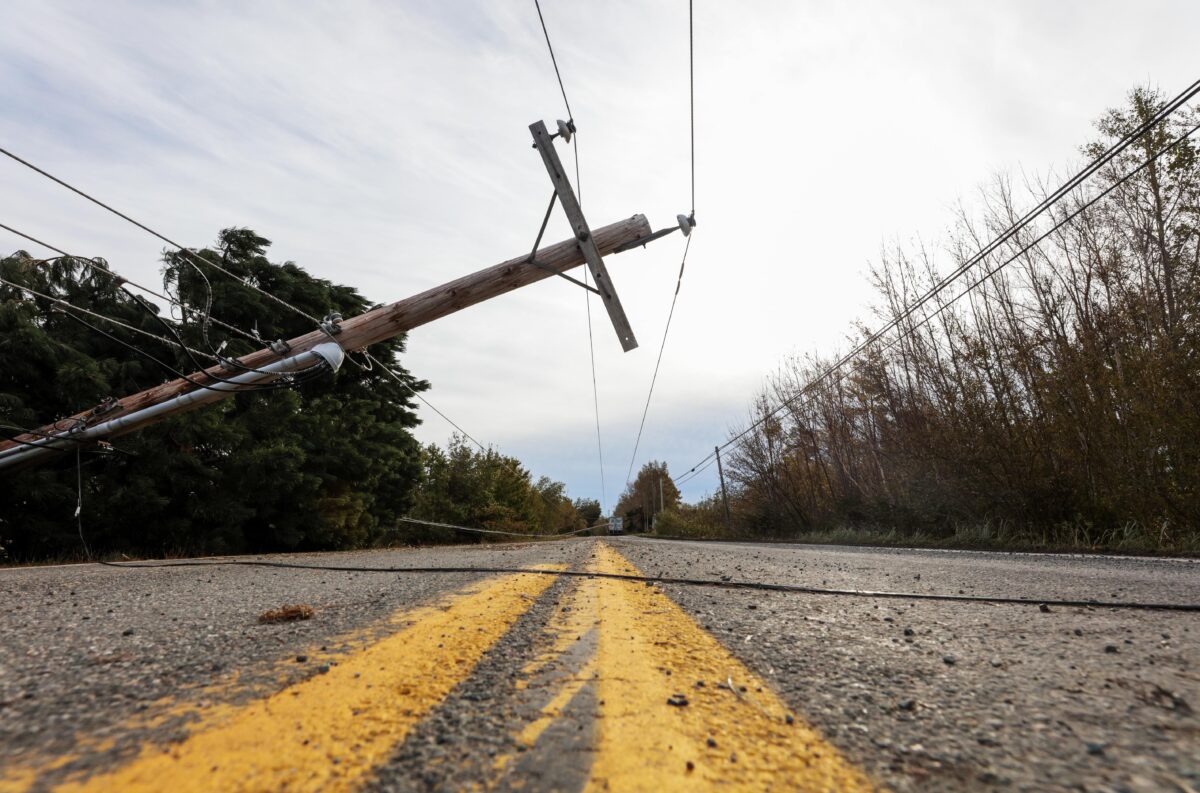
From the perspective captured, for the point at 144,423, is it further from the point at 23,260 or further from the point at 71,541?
the point at 23,260

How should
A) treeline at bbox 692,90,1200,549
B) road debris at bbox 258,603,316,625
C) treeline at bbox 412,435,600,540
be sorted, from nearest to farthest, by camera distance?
road debris at bbox 258,603,316,625
treeline at bbox 692,90,1200,549
treeline at bbox 412,435,600,540

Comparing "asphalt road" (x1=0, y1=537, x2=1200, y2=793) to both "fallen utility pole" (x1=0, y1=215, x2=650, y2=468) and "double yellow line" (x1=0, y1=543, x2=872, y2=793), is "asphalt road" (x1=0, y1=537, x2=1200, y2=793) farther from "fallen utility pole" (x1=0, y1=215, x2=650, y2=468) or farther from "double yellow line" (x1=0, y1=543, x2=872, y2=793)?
"fallen utility pole" (x1=0, y1=215, x2=650, y2=468)

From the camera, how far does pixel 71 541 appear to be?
9.44 meters

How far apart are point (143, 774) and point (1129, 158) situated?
14.1 m

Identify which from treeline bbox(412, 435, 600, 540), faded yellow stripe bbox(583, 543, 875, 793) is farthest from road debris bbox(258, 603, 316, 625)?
treeline bbox(412, 435, 600, 540)

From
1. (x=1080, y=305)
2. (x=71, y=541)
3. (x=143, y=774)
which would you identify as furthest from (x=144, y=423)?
(x=1080, y=305)

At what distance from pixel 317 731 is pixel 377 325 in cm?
739

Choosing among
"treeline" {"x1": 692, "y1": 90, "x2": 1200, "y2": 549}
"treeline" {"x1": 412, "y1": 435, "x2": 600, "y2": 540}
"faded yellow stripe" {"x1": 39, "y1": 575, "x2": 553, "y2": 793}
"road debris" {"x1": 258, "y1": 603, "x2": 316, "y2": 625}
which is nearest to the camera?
"faded yellow stripe" {"x1": 39, "y1": 575, "x2": 553, "y2": 793}

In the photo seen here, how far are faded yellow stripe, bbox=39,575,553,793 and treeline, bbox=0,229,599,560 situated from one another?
270 inches

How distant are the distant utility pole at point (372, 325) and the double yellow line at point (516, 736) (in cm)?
629

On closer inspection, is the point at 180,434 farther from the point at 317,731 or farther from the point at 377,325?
the point at 317,731

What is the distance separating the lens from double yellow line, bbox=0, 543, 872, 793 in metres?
0.84

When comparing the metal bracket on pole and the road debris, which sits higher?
the metal bracket on pole

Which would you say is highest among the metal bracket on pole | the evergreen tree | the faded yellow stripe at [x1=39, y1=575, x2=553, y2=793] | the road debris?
the metal bracket on pole
